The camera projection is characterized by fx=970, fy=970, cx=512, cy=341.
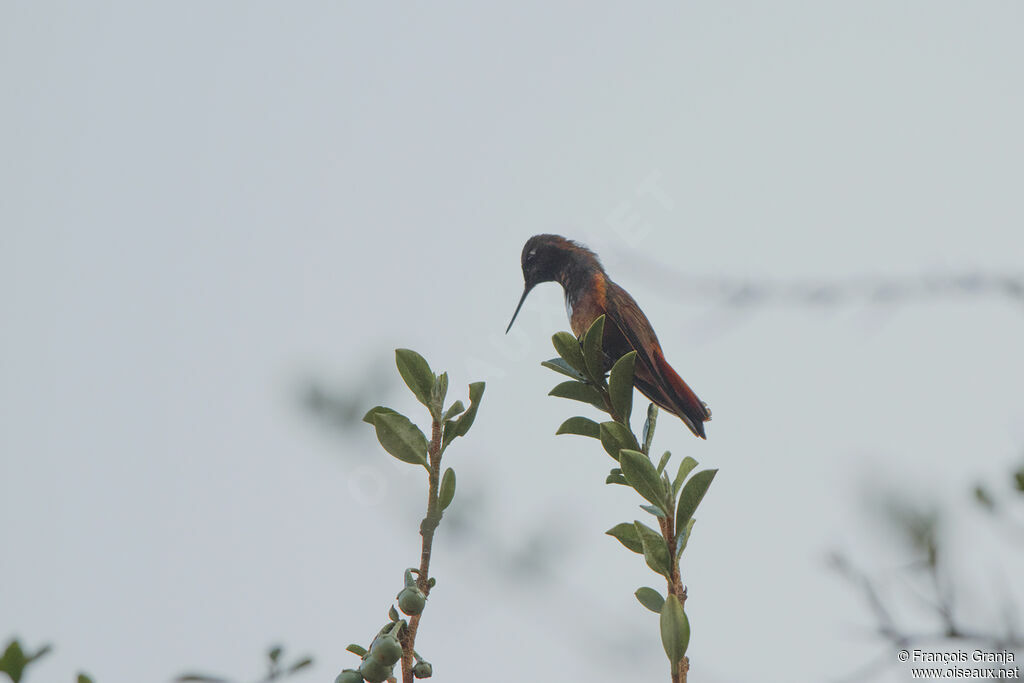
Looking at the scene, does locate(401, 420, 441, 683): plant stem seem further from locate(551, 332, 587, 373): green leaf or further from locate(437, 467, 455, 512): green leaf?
locate(551, 332, 587, 373): green leaf

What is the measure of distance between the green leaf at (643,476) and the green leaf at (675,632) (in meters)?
0.23

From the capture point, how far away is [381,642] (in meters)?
1.38

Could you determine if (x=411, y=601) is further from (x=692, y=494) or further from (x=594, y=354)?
(x=594, y=354)

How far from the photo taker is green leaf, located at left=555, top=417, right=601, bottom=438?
183 cm

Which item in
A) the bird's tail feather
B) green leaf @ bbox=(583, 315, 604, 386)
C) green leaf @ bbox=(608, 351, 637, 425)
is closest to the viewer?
green leaf @ bbox=(608, 351, 637, 425)

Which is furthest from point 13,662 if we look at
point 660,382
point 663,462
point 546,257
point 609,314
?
point 546,257

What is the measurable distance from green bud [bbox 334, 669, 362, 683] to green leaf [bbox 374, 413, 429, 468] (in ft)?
1.10

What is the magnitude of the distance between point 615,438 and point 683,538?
25cm

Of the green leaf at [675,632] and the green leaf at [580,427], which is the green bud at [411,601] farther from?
the green leaf at [580,427]

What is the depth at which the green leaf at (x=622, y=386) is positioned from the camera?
5.85 ft

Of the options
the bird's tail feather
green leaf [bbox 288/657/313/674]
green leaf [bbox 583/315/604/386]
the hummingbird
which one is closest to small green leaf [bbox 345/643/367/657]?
green leaf [bbox 288/657/313/674]

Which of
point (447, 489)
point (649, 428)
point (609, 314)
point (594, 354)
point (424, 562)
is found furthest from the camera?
Answer: point (609, 314)

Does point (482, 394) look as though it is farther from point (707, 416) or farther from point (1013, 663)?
point (707, 416)

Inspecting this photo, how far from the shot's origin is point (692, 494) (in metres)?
1.54
